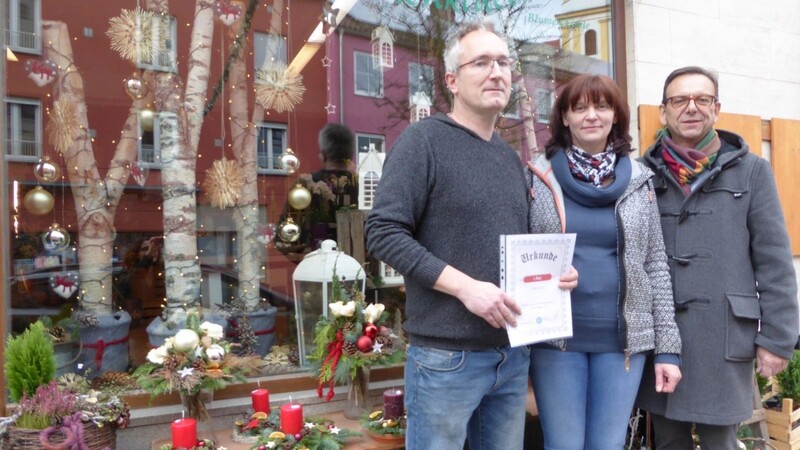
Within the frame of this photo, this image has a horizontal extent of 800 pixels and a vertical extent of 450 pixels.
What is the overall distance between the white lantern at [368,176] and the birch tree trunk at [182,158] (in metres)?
0.99

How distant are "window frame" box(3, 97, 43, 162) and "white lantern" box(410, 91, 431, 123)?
208 cm

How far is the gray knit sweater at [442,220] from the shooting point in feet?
5.27

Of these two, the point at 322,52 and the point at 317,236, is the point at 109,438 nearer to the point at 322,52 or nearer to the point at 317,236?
the point at 317,236

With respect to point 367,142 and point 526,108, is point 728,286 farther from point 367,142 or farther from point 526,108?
point 367,142

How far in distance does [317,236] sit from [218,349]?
123cm

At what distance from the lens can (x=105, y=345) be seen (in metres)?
2.98

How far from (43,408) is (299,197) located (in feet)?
6.23

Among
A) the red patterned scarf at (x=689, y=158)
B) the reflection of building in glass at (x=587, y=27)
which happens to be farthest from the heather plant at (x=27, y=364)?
the reflection of building in glass at (x=587, y=27)

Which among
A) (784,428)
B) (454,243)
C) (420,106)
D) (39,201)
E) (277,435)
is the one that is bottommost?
(784,428)

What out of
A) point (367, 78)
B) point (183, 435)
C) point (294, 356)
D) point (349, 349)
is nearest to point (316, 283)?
point (294, 356)

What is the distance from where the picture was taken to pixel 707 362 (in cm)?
209

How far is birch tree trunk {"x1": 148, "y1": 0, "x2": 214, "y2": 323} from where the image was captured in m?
3.15

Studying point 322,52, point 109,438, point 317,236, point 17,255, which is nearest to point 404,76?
point 322,52

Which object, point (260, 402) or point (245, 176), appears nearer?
point (260, 402)
